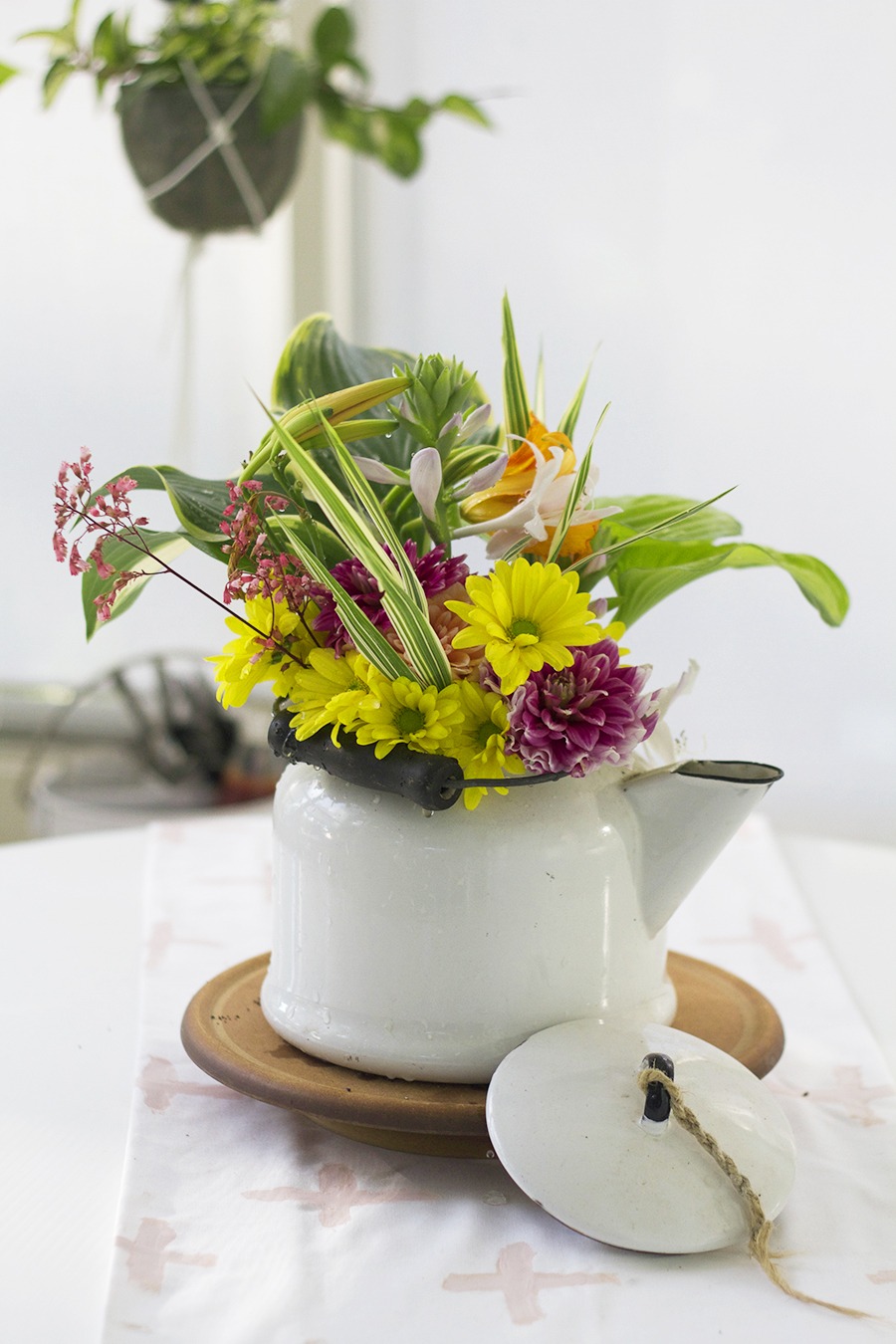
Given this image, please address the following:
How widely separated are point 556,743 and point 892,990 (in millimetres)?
360

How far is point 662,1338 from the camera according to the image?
38 cm

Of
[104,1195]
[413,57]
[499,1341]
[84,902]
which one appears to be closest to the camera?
[499,1341]

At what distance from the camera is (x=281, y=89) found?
1196 mm

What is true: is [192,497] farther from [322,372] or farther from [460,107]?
[460,107]

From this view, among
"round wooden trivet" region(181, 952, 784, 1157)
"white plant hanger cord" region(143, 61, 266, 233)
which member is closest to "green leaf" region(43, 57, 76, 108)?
"white plant hanger cord" region(143, 61, 266, 233)

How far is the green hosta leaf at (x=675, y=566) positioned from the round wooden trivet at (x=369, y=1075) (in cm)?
18

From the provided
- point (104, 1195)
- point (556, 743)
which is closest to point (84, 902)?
point (104, 1195)

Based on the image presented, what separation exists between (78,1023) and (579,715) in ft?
1.11

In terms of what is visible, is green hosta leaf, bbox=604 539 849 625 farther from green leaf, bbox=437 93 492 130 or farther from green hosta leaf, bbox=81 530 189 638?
green leaf, bbox=437 93 492 130

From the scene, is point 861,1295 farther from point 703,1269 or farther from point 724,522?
point 724,522

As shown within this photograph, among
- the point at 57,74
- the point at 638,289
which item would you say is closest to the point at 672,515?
the point at 57,74

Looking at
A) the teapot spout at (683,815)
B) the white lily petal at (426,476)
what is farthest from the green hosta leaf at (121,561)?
the teapot spout at (683,815)

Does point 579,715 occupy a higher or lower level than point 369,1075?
higher

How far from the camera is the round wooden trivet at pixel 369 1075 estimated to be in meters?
0.46
